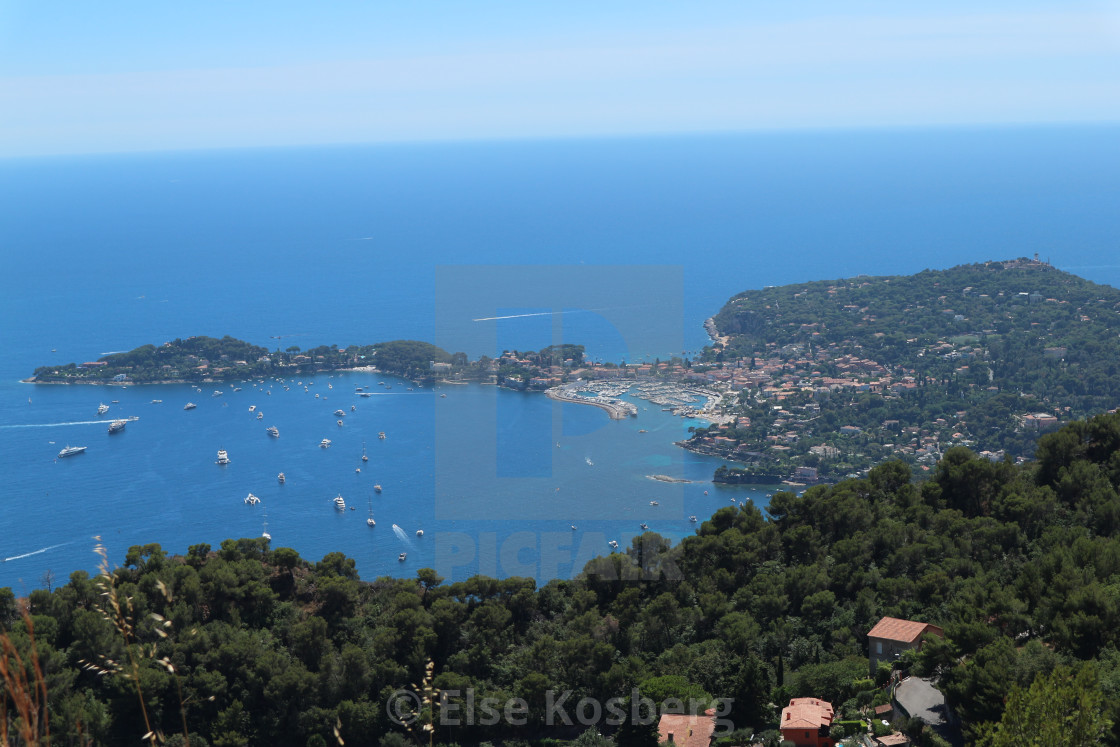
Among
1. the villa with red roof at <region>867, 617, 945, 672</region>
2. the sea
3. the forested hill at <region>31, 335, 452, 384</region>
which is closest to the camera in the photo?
the villa with red roof at <region>867, 617, 945, 672</region>

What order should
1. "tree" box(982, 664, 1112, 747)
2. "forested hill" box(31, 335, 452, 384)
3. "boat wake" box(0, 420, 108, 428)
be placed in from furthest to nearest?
1. "forested hill" box(31, 335, 452, 384)
2. "boat wake" box(0, 420, 108, 428)
3. "tree" box(982, 664, 1112, 747)

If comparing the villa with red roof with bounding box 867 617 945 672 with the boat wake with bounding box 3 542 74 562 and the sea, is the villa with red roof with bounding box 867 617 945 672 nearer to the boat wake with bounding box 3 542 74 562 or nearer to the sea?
the sea

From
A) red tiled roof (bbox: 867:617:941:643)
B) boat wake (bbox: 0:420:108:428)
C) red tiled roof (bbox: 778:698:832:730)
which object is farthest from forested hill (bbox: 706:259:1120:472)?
boat wake (bbox: 0:420:108:428)

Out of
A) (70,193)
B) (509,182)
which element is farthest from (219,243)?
(70,193)

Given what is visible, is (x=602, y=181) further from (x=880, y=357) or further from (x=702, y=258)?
(x=880, y=357)

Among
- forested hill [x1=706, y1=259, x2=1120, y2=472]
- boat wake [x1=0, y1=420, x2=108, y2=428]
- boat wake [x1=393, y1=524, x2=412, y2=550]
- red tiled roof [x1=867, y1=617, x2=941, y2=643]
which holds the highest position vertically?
red tiled roof [x1=867, y1=617, x2=941, y2=643]

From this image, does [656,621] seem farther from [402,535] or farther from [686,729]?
[402,535]

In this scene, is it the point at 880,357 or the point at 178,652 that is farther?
the point at 880,357
